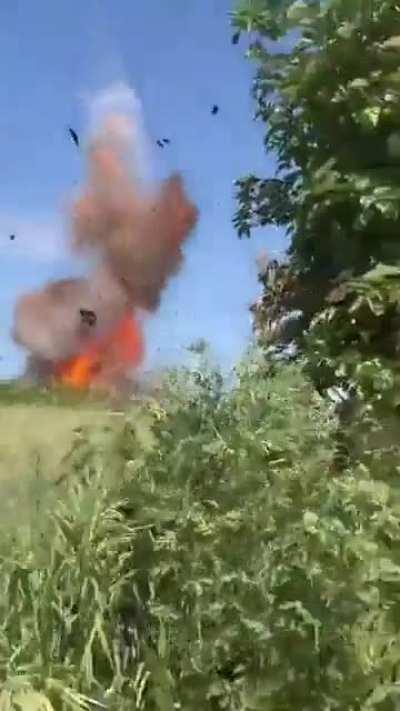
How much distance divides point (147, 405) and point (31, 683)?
2.08 m

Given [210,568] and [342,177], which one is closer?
[210,568]

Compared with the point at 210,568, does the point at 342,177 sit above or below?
above

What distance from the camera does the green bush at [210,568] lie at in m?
6.85

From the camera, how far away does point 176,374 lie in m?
8.14

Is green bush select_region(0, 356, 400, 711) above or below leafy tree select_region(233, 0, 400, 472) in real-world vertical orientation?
below

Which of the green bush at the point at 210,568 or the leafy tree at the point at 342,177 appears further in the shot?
the leafy tree at the point at 342,177

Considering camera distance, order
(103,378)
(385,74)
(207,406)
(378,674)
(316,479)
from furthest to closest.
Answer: (103,378), (385,74), (207,406), (316,479), (378,674)

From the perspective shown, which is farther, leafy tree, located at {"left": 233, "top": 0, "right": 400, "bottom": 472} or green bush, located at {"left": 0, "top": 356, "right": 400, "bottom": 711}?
leafy tree, located at {"left": 233, "top": 0, "right": 400, "bottom": 472}

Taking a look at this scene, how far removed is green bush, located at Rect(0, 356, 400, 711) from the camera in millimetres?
6848

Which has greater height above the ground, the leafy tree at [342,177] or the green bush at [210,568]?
the leafy tree at [342,177]

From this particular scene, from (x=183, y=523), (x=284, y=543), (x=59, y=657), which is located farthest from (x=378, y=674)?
(x=59, y=657)

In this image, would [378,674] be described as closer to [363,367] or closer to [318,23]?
[363,367]

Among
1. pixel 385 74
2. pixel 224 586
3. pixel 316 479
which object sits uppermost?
pixel 385 74

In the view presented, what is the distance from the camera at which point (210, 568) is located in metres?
7.38
